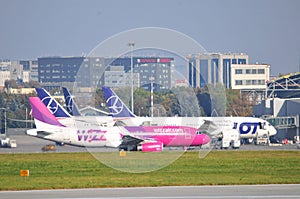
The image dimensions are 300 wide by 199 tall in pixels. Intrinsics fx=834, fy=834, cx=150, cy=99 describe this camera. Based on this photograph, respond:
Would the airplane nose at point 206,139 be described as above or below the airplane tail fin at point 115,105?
below

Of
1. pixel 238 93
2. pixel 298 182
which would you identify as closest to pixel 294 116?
pixel 238 93

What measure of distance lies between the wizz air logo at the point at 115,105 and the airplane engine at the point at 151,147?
267 inches

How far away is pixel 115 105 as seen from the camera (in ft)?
249

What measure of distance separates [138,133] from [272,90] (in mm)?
60516

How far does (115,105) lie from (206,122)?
8560 mm

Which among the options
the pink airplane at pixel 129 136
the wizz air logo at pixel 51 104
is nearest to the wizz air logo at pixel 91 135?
the pink airplane at pixel 129 136

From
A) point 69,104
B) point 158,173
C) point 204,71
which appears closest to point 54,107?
point 69,104

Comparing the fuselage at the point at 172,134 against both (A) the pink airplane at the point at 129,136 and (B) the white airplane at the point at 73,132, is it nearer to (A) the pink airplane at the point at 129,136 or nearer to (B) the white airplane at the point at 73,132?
(A) the pink airplane at the point at 129,136

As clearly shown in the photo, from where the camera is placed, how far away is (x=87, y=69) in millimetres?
87312

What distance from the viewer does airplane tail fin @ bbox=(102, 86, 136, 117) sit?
74.5 meters

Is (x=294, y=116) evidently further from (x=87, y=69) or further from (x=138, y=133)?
(x=138, y=133)

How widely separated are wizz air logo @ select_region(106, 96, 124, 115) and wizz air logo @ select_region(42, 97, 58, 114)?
876cm

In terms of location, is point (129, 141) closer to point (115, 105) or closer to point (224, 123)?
point (115, 105)

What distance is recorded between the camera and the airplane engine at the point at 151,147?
6538cm
